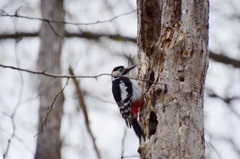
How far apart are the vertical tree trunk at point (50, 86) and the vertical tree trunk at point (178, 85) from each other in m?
2.05

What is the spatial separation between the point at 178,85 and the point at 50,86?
10.0 feet

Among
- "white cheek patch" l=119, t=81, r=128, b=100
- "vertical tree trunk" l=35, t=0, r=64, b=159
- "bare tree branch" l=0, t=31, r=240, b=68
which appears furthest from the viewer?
"bare tree branch" l=0, t=31, r=240, b=68

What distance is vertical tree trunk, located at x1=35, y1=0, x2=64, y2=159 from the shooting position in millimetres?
6809

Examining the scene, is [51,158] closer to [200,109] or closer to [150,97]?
[150,97]

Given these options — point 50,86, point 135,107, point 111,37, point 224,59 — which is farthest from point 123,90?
point 111,37

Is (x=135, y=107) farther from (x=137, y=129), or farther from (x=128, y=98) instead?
(x=137, y=129)

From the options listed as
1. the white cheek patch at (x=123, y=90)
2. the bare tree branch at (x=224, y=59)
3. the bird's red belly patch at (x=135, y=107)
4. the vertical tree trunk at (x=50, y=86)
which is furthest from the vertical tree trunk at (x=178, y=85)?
the bare tree branch at (x=224, y=59)

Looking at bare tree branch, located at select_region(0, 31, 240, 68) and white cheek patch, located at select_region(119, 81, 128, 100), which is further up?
bare tree branch, located at select_region(0, 31, 240, 68)

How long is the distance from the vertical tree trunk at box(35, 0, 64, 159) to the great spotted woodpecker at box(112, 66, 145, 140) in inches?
39.8

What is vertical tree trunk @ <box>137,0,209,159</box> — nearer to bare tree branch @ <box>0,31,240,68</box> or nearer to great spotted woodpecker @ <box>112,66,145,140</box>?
great spotted woodpecker @ <box>112,66,145,140</box>

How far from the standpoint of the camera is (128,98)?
5500 mm

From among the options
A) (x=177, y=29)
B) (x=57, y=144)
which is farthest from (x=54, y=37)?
(x=177, y=29)

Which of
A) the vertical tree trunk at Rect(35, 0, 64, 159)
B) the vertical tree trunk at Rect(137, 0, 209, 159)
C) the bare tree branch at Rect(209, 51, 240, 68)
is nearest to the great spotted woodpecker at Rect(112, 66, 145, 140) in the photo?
the vertical tree trunk at Rect(137, 0, 209, 159)

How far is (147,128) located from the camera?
4.69 metres
